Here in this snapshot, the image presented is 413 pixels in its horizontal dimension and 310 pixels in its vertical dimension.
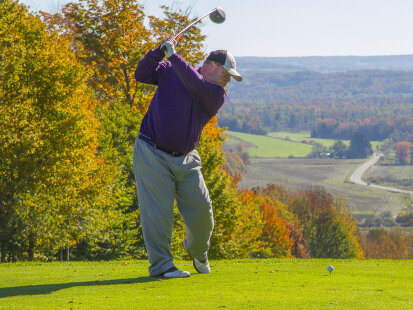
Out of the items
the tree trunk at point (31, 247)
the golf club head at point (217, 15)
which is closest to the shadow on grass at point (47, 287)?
the golf club head at point (217, 15)

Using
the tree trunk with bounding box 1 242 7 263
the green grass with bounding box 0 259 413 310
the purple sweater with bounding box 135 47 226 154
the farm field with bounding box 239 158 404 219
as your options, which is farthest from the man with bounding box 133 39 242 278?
the farm field with bounding box 239 158 404 219

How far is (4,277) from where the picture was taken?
820cm

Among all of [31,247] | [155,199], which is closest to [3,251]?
[31,247]

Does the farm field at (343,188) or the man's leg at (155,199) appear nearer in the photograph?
the man's leg at (155,199)

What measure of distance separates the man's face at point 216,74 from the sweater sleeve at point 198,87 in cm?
12

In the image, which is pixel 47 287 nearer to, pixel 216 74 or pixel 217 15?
pixel 216 74

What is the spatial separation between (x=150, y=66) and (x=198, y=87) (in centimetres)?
65

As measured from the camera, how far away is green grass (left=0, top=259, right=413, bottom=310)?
568 centimetres

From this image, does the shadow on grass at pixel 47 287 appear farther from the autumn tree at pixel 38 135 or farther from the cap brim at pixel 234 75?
the autumn tree at pixel 38 135

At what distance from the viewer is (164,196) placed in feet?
23.2

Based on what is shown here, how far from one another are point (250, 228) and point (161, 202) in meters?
42.7

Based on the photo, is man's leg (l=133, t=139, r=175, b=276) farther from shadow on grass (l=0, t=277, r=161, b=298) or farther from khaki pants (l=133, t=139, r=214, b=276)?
shadow on grass (l=0, t=277, r=161, b=298)

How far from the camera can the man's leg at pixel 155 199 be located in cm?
700

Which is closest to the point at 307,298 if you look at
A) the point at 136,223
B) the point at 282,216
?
the point at 136,223
